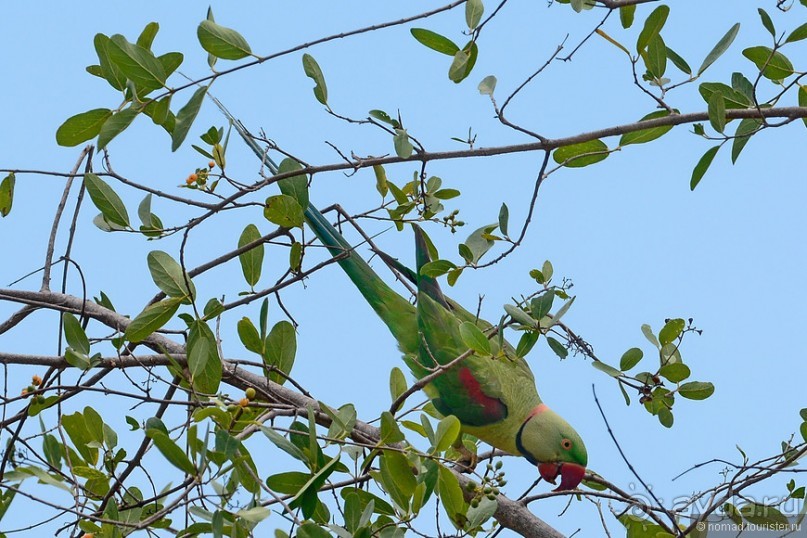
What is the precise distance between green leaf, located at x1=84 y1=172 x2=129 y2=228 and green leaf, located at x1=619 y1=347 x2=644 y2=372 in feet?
5.47

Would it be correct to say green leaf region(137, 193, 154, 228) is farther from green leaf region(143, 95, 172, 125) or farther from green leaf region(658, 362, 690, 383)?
green leaf region(658, 362, 690, 383)

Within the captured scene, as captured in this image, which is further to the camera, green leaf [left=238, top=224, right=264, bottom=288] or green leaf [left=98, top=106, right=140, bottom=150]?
green leaf [left=238, top=224, right=264, bottom=288]

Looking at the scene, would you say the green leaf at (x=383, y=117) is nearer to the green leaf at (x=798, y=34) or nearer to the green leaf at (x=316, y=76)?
the green leaf at (x=316, y=76)

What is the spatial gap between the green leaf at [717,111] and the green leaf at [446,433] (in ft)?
3.63

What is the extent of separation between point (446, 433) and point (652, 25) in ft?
4.24

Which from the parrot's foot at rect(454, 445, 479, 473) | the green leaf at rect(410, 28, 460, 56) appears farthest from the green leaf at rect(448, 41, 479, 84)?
the parrot's foot at rect(454, 445, 479, 473)

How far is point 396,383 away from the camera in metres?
3.08

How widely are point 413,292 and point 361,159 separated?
1.09 m

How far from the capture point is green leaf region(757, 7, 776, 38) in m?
2.30

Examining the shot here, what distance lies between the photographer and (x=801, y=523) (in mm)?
2740

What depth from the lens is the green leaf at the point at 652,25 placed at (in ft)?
7.73

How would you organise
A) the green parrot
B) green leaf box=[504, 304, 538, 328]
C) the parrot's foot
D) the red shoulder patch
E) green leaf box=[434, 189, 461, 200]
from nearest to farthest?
green leaf box=[504, 304, 538, 328] → green leaf box=[434, 189, 461, 200] → the parrot's foot → the green parrot → the red shoulder patch

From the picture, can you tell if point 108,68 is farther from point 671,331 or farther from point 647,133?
point 671,331

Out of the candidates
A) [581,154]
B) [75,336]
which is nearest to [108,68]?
[75,336]
